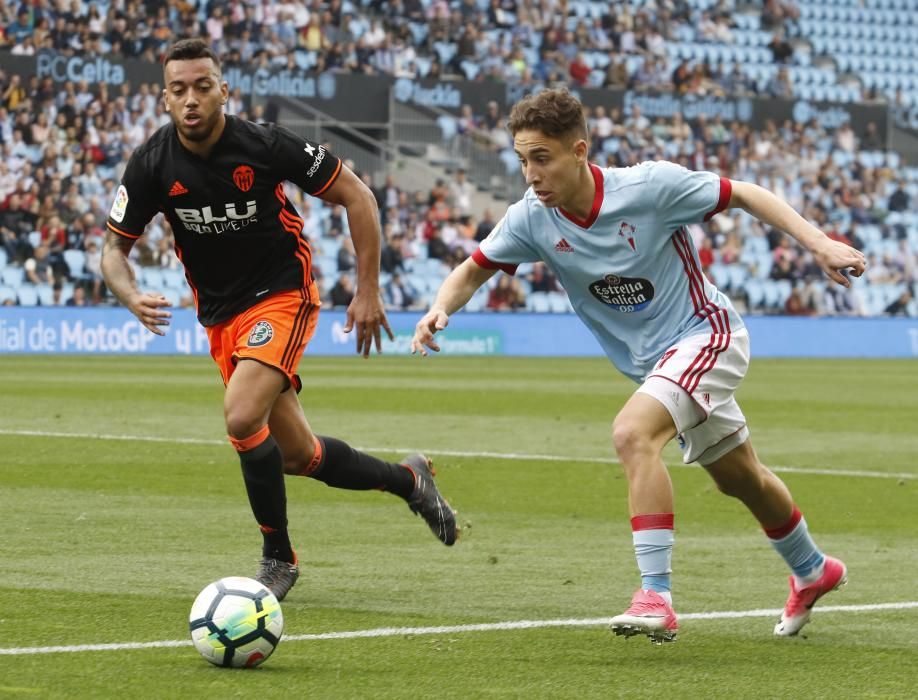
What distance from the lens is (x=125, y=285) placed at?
6797 millimetres

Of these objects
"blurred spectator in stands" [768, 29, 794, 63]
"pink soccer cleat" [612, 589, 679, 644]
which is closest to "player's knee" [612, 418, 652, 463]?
"pink soccer cleat" [612, 589, 679, 644]

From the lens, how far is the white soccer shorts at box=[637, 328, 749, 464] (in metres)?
5.74

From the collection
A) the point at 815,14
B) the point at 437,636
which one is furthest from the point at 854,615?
the point at 815,14

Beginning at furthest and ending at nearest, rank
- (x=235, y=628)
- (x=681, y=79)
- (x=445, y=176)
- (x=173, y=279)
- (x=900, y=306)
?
1. (x=681, y=79)
2. (x=900, y=306)
3. (x=445, y=176)
4. (x=173, y=279)
5. (x=235, y=628)

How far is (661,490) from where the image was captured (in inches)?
218

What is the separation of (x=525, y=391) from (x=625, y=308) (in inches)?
555

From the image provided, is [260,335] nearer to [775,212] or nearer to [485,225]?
[775,212]

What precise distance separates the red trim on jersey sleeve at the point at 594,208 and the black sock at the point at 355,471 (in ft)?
5.55

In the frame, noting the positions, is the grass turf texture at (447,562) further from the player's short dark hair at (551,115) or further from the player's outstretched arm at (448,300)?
the player's short dark hair at (551,115)

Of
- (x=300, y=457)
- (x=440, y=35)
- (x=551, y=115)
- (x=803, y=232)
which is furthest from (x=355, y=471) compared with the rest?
(x=440, y=35)

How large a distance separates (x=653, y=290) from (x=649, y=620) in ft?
4.45

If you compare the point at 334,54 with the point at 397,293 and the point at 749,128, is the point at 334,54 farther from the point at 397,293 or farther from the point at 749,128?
the point at 749,128

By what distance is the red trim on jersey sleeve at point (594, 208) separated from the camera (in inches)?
237

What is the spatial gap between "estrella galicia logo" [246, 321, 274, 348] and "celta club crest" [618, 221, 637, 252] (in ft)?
5.04
